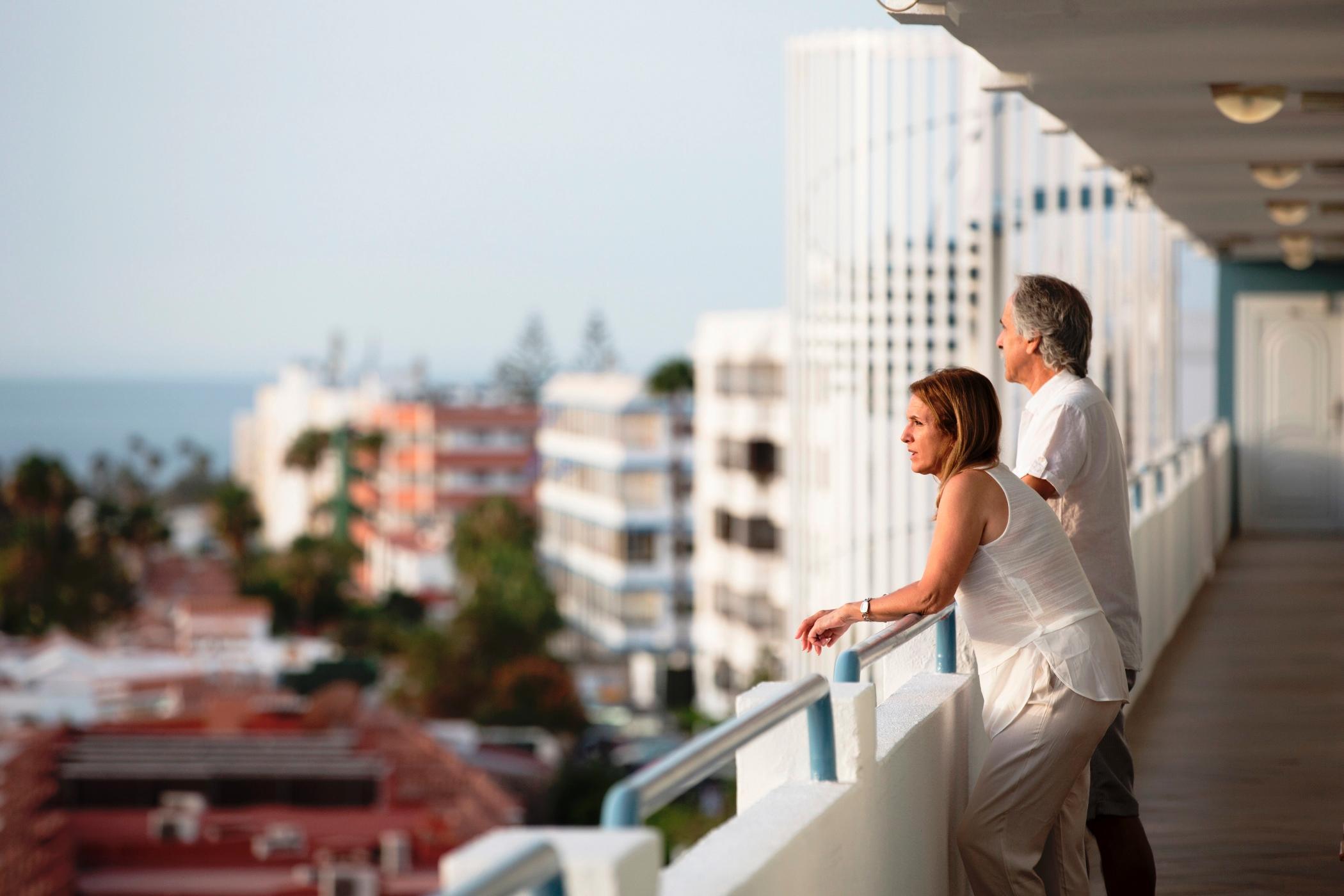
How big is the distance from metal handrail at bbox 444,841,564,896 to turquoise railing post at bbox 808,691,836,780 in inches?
45.6

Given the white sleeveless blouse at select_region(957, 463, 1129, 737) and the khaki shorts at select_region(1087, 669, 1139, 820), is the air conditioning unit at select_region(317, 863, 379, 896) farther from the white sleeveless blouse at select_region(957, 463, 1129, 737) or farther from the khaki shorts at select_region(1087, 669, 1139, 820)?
the white sleeveless blouse at select_region(957, 463, 1129, 737)

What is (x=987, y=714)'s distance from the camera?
10.8 ft

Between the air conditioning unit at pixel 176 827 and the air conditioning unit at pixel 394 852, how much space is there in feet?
19.6

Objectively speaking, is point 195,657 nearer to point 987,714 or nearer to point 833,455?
point 833,455

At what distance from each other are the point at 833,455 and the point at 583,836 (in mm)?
9579

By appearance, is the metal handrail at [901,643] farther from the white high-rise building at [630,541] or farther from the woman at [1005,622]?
the white high-rise building at [630,541]

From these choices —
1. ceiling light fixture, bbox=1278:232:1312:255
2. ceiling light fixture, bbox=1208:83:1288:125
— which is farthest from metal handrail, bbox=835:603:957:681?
ceiling light fixture, bbox=1278:232:1312:255

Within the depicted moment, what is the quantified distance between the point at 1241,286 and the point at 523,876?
15210 mm

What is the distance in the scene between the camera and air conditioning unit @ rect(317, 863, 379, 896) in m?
43.1

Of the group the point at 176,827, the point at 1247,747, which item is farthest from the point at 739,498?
the point at 1247,747

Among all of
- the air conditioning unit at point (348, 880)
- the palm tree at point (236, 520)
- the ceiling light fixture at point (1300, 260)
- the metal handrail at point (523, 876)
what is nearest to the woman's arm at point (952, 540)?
the metal handrail at point (523, 876)

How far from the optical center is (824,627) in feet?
10.6

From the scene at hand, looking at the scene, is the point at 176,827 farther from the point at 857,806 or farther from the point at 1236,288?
the point at 857,806

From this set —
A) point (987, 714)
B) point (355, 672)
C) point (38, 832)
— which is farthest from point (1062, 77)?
point (355, 672)
